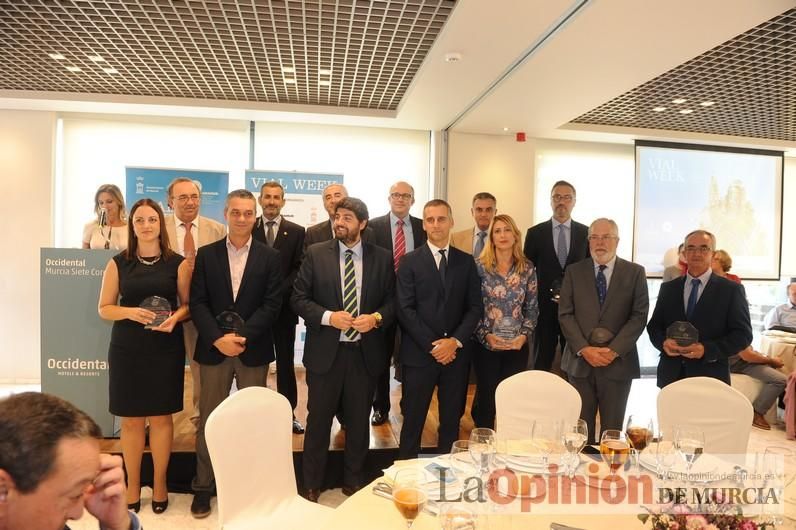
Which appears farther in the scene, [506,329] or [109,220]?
[109,220]

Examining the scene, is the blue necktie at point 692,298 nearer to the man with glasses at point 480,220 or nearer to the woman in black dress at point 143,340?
the man with glasses at point 480,220

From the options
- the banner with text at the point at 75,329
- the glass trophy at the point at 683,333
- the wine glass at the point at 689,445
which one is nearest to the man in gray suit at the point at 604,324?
the glass trophy at the point at 683,333

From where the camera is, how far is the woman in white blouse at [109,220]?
3.93 meters

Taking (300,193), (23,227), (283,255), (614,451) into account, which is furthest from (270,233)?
(23,227)

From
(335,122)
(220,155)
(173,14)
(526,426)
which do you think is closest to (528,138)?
(335,122)

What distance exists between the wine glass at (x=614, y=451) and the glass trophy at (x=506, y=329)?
5.45 ft

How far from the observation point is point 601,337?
3.46 metres

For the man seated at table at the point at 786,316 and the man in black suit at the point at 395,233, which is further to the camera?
the man seated at table at the point at 786,316

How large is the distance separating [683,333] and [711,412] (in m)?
1.10

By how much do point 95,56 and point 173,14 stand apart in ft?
4.21

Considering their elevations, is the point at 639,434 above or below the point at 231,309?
below

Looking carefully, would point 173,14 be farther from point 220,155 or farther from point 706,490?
point 706,490

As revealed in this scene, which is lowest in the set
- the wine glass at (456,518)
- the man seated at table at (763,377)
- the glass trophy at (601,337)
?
the man seated at table at (763,377)

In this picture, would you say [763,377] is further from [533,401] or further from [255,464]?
[255,464]
